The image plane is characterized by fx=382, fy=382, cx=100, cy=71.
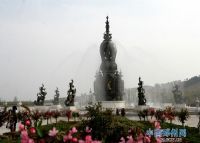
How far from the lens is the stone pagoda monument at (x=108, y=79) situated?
6444 cm

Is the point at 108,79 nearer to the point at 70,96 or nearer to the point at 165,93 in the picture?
the point at 70,96

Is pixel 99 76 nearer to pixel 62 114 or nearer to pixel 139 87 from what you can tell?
pixel 139 87

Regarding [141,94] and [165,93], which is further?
[165,93]

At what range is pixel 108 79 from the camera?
65250 mm

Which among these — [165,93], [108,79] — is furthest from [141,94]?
[165,93]

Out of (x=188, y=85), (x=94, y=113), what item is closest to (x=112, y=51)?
(x=94, y=113)

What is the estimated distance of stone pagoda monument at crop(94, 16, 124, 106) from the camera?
2537 inches

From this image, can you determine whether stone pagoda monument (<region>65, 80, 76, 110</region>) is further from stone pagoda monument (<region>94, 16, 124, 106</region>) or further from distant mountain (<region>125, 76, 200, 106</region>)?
distant mountain (<region>125, 76, 200, 106</region>)

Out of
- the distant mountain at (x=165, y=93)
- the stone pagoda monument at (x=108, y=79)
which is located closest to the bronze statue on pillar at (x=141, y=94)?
the stone pagoda monument at (x=108, y=79)

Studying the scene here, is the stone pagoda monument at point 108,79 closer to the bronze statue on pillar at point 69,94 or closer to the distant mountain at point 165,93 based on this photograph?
the bronze statue on pillar at point 69,94

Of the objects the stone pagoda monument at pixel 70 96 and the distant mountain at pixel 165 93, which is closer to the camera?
the stone pagoda monument at pixel 70 96

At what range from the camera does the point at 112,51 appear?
67.7m

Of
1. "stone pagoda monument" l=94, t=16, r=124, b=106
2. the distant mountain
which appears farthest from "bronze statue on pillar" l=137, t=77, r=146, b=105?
the distant mountain

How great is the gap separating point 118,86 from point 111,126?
4878cm
